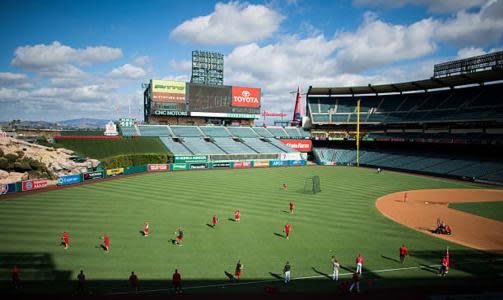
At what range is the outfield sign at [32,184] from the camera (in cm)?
3444

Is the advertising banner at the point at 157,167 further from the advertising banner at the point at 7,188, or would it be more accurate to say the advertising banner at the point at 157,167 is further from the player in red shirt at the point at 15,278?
the player in red shirt at the point at 15,278

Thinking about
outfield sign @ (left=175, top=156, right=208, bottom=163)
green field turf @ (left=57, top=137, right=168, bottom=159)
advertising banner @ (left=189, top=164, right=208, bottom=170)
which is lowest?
advertising banner @ (left=189, top=164, right=208, bottom=170)

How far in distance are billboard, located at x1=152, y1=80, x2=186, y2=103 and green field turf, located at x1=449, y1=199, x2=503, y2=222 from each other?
2373 inches

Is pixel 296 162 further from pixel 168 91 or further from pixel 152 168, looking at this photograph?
pixel 168 91

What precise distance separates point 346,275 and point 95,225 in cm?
1913

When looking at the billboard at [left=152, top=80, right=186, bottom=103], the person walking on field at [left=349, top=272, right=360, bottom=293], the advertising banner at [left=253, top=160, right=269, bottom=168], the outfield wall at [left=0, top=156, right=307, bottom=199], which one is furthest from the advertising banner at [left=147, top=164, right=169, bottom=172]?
the person walking on field at [left=349, top=272, right=360, bottom=293]

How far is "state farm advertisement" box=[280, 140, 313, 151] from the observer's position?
274 feet

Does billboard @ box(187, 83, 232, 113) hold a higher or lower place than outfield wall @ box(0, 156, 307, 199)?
higher

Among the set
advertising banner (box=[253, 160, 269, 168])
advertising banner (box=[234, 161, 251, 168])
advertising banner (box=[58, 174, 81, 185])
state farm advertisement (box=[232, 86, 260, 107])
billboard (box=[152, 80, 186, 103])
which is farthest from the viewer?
state farm advertisement (box=[232, 86, 260, 107])

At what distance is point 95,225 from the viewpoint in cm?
2295

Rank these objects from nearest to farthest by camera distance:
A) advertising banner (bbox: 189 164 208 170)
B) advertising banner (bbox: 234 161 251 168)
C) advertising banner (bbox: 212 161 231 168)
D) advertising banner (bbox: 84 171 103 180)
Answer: advertising banner (bbox: 84 171 103 180)
advertising banner (bbox: 189 164 208 170)
advertising banner (bbox: 212 161 231 168)
advertising banner (bbox: 234 161 251 168)

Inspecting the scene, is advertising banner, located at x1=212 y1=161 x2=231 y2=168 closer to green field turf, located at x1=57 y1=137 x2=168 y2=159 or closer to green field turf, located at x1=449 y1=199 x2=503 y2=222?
green field turf, located at x1=57 y1=137 x2=168 y2=159

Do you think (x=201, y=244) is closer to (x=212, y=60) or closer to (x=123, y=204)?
(x=123, y=204)

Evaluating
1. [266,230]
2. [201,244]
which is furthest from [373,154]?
[201,244]
